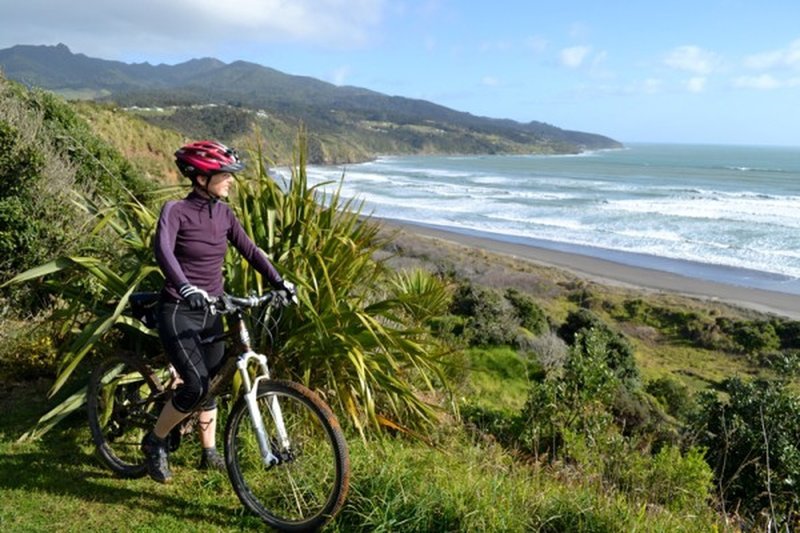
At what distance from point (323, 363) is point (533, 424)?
126 inches

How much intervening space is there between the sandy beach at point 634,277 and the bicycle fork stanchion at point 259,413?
61.0ft

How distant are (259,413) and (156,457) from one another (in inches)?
33.7

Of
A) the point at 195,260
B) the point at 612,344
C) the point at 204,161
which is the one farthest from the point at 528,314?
the point at 204,161

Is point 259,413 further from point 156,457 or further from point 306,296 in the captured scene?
point 306,296

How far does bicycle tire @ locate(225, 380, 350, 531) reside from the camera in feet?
10.1

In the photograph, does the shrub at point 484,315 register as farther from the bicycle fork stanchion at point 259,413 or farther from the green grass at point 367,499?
the bicycle fork stanchion at point 259,413

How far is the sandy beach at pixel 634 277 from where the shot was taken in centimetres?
2561

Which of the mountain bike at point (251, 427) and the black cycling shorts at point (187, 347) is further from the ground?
the black cycling shorts at point (187, 347)

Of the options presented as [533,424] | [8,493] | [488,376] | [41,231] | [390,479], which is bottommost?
[488,376]

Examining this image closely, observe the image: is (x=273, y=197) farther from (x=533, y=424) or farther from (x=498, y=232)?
(x=498, y=232)

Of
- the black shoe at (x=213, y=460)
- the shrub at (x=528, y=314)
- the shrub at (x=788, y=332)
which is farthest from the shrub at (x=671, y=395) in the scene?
the black shoe at (x=213, y=460)

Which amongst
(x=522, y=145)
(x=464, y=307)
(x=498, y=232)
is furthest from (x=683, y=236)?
(x=522, y=145)

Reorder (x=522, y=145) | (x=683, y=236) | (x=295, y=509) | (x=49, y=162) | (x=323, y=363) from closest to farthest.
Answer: (x=295, y=509) < (x=323, y=363) < (x=49, y=162) < (x=683, y=236) < (x=522, y=145)

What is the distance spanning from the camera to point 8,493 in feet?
11.8
